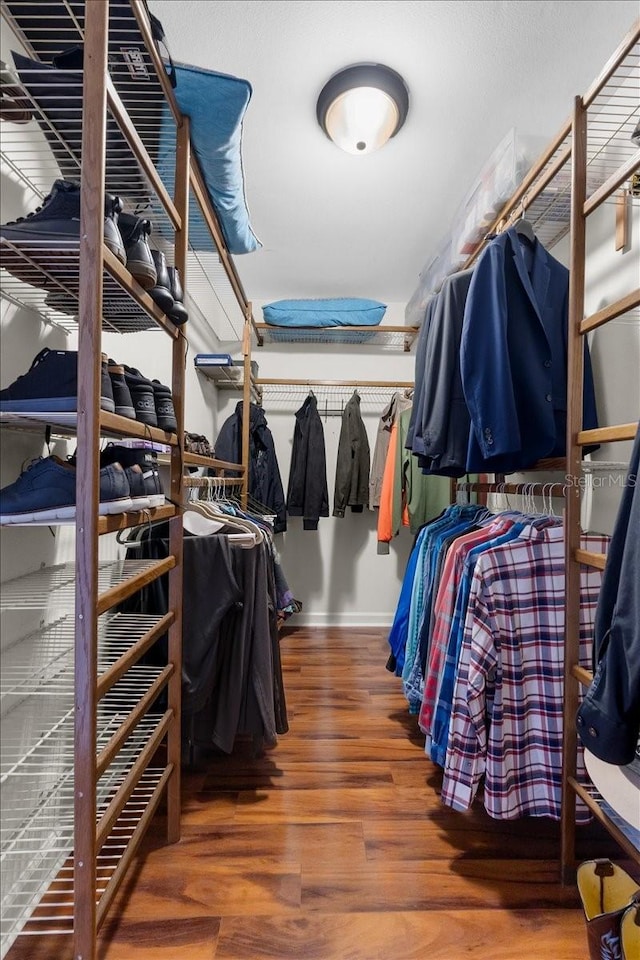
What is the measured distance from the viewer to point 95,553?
83 cm

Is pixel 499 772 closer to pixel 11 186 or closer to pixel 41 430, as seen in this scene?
pixel 41 430

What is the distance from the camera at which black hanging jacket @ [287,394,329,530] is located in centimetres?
316

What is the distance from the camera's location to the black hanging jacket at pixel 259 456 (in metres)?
3.11

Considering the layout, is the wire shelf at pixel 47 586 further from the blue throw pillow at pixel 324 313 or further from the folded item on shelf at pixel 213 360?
the blue throw pillow at pixel 324 313

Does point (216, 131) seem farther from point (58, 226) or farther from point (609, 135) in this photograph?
point (609, 135)

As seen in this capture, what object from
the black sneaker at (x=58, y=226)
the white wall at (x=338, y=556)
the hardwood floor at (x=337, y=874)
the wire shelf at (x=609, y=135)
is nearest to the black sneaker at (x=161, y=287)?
the black sneaker at (x=58, y=226)

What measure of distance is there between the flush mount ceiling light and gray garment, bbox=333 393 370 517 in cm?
159

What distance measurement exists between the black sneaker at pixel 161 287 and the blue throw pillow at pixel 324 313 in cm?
206

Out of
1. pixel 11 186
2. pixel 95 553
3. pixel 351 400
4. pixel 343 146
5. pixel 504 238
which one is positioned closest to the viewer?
pixel 95 553

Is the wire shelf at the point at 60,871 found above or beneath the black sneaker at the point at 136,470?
beneath

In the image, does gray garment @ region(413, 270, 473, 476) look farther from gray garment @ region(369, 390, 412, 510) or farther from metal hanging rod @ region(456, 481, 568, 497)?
gray garment @ region(369, 390, 412, 510)

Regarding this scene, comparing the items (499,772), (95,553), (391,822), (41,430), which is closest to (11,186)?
(41,430)

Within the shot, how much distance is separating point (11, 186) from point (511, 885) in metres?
2.11

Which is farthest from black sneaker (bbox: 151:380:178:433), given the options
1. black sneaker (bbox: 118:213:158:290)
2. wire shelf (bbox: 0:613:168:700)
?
wire shelf (bbox: 0:613:168:700)
